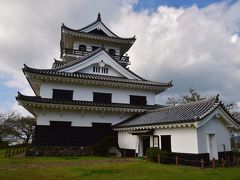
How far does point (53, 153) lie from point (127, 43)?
52.2 ft

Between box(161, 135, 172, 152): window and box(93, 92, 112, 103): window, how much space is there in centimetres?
834

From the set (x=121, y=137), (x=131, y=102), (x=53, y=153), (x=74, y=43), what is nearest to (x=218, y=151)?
(x=121, y=137)

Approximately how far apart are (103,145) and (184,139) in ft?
26.0

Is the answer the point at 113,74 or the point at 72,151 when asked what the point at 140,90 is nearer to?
the point at 113,74

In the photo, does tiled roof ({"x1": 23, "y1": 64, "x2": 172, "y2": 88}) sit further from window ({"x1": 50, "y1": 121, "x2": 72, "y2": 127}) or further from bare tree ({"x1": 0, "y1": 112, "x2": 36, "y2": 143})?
bare tree ({"x1": 0, "y1": 112, "x2": 36, "y2": 143})

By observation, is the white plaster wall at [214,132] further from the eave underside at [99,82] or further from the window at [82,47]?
the window at [82,47]

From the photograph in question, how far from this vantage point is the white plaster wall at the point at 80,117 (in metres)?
20.1

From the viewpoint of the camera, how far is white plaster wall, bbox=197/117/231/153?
13859 mm

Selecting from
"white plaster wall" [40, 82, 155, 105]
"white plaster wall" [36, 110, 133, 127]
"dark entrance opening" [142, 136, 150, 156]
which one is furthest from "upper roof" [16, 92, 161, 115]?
"dark entrance opening" [142, 136, 150, 156]

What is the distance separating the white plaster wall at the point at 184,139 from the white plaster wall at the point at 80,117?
7.50 metres

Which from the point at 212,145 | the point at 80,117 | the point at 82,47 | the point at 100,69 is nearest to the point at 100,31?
the point at 82,47

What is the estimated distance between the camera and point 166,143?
15922 mm

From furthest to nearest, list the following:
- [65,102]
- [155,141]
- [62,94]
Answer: [62,94] → [65,102] → [155,141]

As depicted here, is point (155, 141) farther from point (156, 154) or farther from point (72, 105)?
point (72, 105)
